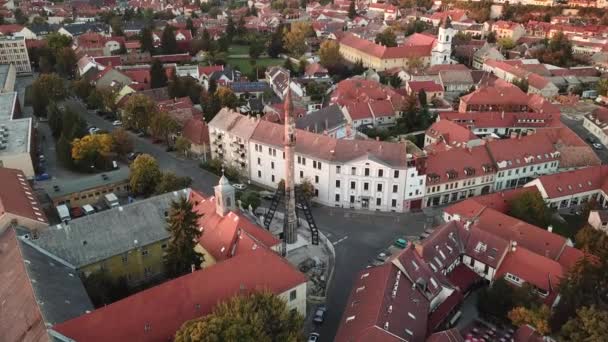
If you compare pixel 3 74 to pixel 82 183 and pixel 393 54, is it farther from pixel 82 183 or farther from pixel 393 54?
pixel 393 54

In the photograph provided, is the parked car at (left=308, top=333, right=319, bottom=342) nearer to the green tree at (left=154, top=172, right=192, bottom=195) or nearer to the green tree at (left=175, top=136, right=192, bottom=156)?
the green tree at (left=154, top=172, right=192, bottom=195)

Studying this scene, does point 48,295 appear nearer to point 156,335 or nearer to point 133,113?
point 156,335

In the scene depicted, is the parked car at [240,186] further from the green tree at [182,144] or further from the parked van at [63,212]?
the parked van at [63,212]

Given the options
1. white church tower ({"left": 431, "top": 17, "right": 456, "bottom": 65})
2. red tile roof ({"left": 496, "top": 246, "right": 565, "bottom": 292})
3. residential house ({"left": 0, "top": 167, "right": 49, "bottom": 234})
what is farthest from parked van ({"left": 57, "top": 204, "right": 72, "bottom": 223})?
white church tower ({"left": 431, "top": 17, "right": 456, "bottom": 65})

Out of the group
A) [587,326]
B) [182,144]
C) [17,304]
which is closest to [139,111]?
[182,144]

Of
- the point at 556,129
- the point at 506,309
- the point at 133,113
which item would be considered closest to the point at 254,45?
the point at 133,113

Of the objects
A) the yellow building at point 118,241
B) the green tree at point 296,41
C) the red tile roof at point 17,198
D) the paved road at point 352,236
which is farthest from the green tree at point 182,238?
the green tree at point 296,41

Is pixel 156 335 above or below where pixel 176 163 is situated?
above
